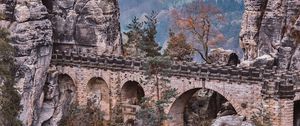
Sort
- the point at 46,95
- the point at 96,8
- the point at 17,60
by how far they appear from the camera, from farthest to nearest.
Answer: the point at 96,8, the point at 46,95, the point at 17,60

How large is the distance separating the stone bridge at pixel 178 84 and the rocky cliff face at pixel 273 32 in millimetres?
1184

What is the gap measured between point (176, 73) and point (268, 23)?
6.60m

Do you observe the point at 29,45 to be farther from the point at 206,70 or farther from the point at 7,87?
the point at 206,70

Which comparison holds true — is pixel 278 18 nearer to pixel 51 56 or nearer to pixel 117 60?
pixel 117 60

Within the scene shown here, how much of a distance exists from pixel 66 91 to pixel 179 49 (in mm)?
8880

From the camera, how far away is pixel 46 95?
129 feet

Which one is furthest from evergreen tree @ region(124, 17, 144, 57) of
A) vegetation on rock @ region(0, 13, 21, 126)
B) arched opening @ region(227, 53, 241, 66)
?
vegetation on rock @ region(0, 13, 21, 126)

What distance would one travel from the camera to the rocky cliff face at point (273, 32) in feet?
121

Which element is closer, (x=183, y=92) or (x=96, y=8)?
(x=183, y=92)

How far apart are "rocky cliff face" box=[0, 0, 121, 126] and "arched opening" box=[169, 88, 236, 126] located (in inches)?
258

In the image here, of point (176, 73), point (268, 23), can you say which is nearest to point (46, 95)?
point (176, 73)

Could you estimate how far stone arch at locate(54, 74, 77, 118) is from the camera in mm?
41062

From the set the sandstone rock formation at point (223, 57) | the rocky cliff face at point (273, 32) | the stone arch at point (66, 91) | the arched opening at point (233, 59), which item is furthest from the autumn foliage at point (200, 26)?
the stone arch at point (66, 91)

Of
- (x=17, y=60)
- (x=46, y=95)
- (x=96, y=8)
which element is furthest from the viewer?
(x=96, y=8)
